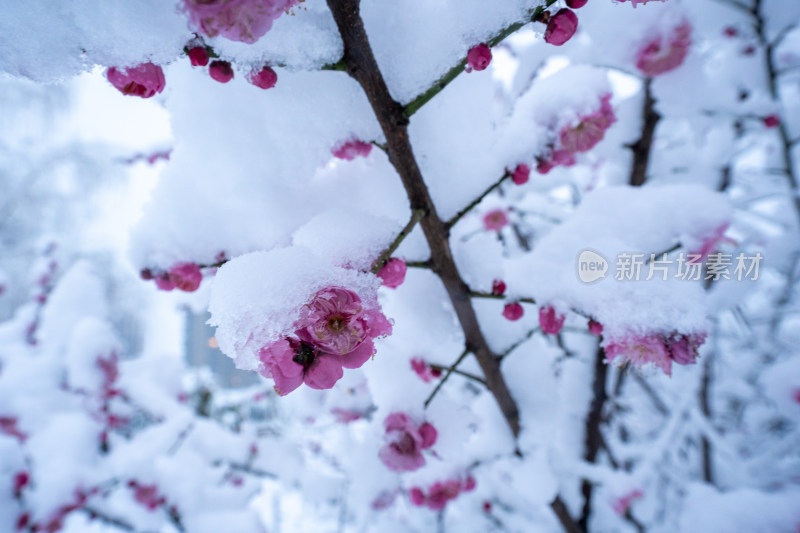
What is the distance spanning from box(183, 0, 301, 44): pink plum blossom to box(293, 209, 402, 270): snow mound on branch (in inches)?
13.2

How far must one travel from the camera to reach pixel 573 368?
6.73 ft

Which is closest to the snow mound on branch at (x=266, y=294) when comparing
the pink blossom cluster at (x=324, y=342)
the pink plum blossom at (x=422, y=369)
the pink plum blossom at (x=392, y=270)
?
the pink blossom cluster at (x=324, y=342)

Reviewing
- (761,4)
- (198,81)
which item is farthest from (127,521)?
(761,4)

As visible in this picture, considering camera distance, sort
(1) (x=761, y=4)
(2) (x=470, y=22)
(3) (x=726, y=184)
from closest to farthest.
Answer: (2) (x=470, y=22)
(1) (x=761, y=4)
(3) (x=726, y=184)

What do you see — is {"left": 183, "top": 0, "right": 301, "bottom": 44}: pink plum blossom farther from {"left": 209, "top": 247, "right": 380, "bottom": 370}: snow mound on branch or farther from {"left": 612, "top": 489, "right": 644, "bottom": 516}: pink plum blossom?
{"left": 612, "top": 489, "right": 644, "bottom": 516}: pink plum blossom

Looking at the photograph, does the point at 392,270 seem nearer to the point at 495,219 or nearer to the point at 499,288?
the point at 499,288

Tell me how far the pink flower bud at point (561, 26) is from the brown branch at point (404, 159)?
0.99 feet

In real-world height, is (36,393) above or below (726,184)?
below

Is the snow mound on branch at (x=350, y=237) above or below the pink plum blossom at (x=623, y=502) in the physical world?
above

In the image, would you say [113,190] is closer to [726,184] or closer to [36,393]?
[36,393]

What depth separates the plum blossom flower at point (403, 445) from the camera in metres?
1.00

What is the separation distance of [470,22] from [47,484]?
3342 millimetres

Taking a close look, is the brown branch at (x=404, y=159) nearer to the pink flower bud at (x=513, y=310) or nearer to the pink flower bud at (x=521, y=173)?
the pink flower bud at (x=513, y=310)

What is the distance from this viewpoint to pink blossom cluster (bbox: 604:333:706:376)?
0.75 meters
